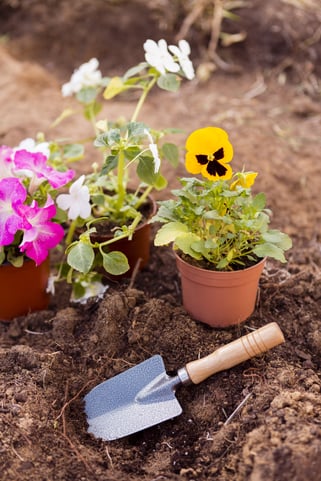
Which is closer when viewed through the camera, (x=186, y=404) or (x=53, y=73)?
(x=186, y=404)

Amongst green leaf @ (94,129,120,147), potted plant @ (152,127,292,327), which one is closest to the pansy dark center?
potted plant @ (152,127,292,327)

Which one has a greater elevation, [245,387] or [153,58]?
[153,58]

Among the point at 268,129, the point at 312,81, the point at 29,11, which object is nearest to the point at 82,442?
the point at 268,129

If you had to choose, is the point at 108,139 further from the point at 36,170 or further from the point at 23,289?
the point at 23,289

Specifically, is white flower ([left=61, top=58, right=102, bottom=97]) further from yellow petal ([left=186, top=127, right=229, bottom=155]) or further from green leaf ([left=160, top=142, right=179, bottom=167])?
yellow petal ([left=186, top=127, right=229, bottom=155])

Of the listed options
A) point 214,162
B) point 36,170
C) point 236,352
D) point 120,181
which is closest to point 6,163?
point 36,170

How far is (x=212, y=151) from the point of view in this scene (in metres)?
1.72

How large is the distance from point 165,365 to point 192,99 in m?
2.12

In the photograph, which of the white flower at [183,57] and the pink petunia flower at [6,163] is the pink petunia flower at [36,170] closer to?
the pink petunia flower at [6,163]

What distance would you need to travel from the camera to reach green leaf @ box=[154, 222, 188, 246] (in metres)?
1.71

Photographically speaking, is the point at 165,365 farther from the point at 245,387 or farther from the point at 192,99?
the point at 192,99

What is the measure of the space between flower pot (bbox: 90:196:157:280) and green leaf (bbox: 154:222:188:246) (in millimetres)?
296

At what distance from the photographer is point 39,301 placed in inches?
82.6

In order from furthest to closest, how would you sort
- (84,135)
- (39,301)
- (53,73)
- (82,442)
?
(53,73)
(84,135)
(39,301)
(82,442)
